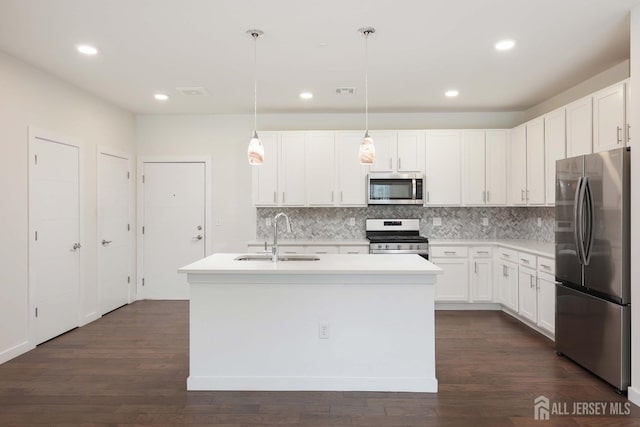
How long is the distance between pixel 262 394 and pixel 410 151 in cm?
357

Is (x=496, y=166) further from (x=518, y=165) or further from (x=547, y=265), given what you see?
(x=547, y=265)

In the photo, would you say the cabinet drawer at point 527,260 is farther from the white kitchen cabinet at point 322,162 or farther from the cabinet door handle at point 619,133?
the white kitchen cabinet at point 322,162

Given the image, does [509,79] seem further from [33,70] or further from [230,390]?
[33,70]

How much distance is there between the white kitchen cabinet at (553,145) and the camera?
409cm

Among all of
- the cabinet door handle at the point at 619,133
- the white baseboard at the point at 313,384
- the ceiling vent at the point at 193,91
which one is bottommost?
the white baseboard at the point at 313,384

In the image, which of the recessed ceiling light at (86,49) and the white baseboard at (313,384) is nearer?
the white baseboard at (313,384)

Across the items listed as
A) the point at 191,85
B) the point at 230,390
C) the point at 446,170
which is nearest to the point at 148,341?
the point at 230,390

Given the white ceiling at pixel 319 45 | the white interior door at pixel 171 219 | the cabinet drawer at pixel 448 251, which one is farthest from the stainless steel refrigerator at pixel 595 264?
the white interior door at pixel 171 219

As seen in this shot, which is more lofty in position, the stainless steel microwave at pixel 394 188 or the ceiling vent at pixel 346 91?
the ceiling vent at pixel 346 91

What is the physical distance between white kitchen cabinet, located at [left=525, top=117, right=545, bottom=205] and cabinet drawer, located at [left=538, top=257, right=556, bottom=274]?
80 cm

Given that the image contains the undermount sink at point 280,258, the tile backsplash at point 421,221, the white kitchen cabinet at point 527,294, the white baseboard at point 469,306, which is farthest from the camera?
the tile backsplash at point 421,221

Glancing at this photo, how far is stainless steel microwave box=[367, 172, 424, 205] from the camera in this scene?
5262 millimetres

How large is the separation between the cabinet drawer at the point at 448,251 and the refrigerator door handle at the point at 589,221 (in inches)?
78.1

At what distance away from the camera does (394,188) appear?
5.29 m
